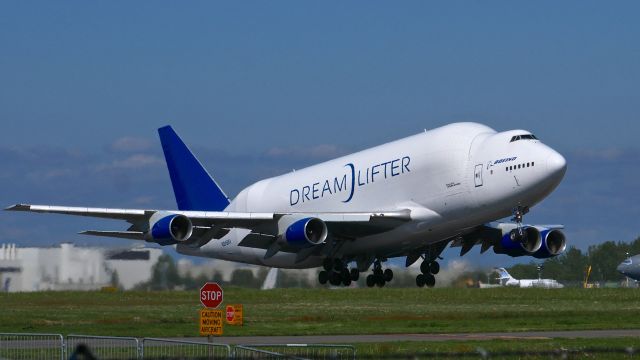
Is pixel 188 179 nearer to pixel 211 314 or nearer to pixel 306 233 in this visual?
pixel 306 233

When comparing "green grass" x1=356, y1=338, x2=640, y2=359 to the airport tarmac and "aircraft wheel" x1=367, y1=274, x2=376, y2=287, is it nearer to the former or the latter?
the airport tarmac

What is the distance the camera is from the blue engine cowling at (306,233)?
45.3 meters

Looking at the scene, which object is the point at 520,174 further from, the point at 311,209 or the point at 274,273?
the point at 274,273

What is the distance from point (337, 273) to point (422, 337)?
772 cm

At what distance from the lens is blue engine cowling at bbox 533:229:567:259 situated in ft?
161

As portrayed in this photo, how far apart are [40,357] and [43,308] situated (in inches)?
1213

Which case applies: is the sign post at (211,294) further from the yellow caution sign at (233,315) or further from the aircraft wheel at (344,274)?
the aircraft wheel at (344,274)

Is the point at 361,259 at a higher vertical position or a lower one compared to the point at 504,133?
lower

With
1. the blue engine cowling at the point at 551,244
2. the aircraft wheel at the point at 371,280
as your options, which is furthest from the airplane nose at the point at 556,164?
the aircraft wheel at the point at 371,280

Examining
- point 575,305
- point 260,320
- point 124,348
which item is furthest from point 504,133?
point 575,305

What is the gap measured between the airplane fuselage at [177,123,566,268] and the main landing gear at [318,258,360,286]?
59cm

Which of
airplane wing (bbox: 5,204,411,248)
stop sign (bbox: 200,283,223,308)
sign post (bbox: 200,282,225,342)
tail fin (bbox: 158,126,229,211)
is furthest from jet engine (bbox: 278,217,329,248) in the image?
tail fin (bbox: 158,126,229,211)

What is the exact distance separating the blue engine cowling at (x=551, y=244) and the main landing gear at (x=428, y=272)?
4.12m

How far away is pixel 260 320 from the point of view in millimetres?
53094
